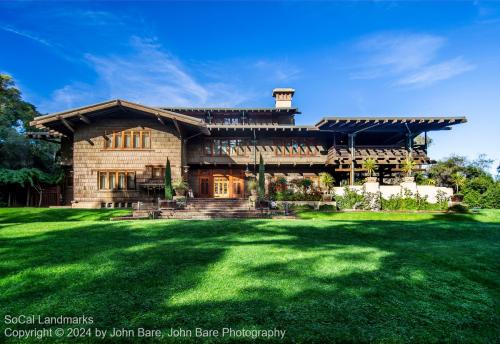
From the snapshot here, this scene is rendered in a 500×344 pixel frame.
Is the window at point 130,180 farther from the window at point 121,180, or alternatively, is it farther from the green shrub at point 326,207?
the green shrub at point 326,207

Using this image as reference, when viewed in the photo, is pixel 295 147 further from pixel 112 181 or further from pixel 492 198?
pixel 492 198

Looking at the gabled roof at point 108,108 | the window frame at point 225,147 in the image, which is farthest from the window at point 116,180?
the window frame at point 225,147

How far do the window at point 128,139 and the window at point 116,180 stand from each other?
6.70 feet

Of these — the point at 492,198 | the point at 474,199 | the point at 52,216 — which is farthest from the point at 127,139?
the point at 492,198

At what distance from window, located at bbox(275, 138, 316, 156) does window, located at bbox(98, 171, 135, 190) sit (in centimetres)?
1236

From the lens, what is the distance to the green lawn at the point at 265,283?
362 centimetres

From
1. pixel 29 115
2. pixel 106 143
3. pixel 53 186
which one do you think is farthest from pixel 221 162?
pixel 29 115

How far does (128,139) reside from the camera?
2267cm

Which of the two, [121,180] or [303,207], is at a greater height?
[121,180]

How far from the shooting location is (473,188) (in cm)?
2417

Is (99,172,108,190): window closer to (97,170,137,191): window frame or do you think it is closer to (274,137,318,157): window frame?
(97,170,137,191): window frame

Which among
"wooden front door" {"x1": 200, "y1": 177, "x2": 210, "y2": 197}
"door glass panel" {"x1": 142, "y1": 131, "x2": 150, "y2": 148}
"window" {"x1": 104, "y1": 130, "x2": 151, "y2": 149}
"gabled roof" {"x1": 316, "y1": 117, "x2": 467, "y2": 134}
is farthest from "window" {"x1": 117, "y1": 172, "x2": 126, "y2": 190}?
"gabled roof" {"x1": 316, "y1": 117, "x2": 467, "y2": 134}

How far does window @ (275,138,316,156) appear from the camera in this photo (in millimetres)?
25859

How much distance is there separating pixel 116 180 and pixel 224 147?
915cm
